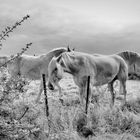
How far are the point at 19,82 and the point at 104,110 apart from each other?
2.91m

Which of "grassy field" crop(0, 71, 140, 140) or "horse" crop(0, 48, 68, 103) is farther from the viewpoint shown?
"horse" crop(0, 48, 68, 103)

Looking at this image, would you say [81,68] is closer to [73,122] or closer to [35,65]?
[73,122]

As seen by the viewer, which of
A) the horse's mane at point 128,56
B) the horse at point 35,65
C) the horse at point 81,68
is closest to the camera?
the horse at point 81,68

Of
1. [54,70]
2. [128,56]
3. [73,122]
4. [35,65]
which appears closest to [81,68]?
[54,70]

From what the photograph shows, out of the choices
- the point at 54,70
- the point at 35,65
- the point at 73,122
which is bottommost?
the point at 73,122

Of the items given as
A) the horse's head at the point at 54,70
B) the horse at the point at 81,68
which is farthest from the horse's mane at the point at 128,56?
the horse's head at the point at 54,70

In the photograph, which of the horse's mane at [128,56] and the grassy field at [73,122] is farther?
the horse's mane at [128,56]

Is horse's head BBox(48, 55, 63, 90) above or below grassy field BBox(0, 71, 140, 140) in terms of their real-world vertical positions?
above

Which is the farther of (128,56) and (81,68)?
(128,56)

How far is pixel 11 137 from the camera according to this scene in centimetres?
296

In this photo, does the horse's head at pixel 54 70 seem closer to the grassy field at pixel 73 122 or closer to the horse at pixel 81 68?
the horse at pixel 81 68

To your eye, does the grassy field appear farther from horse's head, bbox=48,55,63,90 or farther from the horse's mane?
the horse's mane

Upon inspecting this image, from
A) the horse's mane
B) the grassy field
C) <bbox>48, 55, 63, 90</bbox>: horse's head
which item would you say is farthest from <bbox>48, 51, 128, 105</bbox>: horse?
the horse's mane

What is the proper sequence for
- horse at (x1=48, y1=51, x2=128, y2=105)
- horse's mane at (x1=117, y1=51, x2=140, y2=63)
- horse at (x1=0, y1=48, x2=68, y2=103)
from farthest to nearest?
horse's mane at (x1=117, y1=51, x2=140, y2=63) < horse at (x1=0, y1=48, x2=68, y2=103) < horse at (x1=48, y1=51, x2=128, y2=105)
